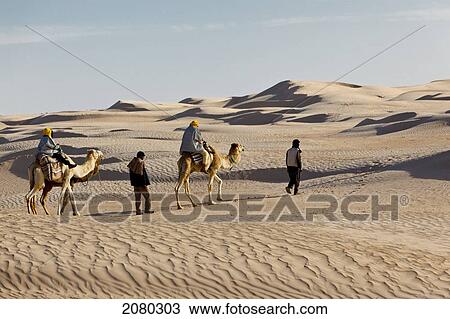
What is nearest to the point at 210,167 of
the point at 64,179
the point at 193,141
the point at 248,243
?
the point at 193,141

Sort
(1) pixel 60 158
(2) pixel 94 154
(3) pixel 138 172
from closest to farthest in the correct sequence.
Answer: (1) pixel 60 158 → (3) pixel 138 172 → (2) pixel 94 154

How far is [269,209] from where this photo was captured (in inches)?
600

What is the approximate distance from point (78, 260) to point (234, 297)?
237 centimetres

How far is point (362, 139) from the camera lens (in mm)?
34438

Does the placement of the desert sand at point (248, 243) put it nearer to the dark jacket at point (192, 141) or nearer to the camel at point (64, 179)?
the camel at point (64, 179)

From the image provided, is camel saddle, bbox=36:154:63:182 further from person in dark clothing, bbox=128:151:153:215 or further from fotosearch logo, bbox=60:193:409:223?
person in dark clothing, bbox=128:151:153:215

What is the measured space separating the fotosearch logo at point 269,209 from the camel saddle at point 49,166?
0.92 metres

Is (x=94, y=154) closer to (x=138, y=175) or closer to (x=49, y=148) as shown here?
(x=138, y=175)

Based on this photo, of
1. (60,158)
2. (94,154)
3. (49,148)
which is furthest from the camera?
(94,154)

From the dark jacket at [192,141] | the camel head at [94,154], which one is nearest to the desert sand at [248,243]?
the camel head at [94,154]

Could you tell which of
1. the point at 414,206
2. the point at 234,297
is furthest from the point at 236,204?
the point at 234,297

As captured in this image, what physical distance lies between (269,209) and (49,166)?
5.02 m

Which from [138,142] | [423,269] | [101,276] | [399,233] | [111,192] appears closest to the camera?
[101,276]

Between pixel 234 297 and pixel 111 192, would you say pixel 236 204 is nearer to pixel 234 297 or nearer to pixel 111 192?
pixel 111 192
